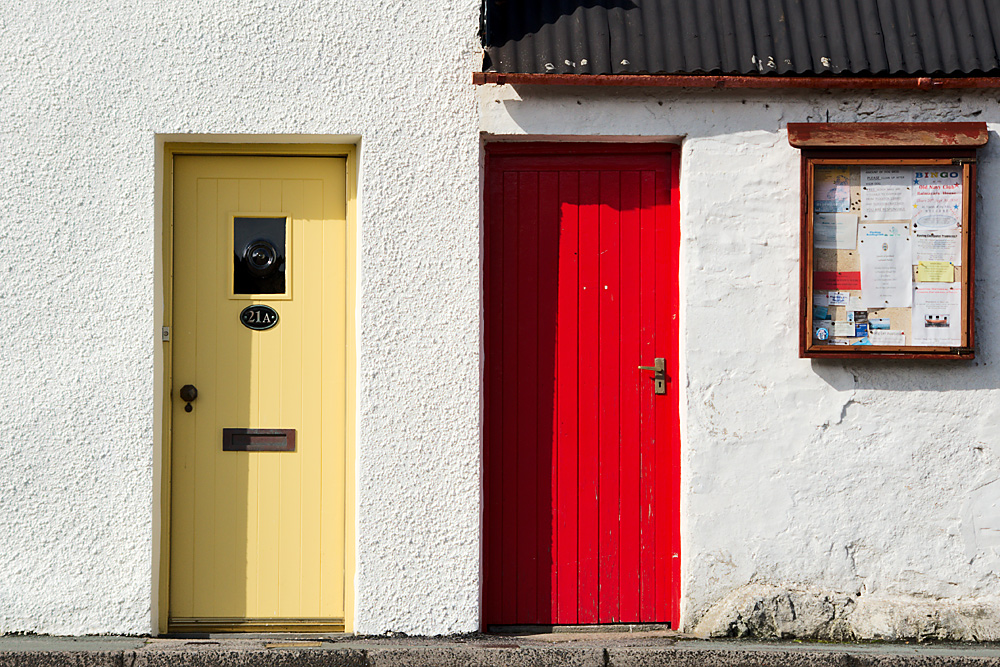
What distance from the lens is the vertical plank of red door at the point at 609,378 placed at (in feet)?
14.5

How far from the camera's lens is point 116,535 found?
13.7ft

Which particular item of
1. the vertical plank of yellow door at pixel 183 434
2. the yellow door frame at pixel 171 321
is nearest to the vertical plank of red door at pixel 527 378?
the yellow door frame at pixel 171 321

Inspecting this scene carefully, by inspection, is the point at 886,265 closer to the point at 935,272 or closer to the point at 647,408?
the point at 935,272

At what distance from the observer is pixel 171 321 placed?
14.2 feet

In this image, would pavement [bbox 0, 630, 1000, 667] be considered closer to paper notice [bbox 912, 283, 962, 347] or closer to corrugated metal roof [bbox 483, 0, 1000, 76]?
paper notice [bbox 912, 283, 962, 347]

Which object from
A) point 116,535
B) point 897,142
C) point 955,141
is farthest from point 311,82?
point 955,141

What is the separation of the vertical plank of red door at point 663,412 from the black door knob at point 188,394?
2.36 meters

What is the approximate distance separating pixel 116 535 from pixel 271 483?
0.76 m

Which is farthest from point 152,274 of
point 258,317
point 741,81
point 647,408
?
point 741,81

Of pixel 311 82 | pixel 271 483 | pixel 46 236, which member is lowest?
pixel 271 483

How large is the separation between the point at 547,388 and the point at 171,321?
76.6 inches

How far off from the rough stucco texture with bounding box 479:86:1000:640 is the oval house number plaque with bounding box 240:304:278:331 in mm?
1436

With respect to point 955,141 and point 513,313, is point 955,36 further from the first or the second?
point 513,313

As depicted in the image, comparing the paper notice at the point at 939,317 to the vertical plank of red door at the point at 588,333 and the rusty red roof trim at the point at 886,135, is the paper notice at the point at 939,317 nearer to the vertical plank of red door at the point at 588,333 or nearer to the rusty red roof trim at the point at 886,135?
the rusty red roof trim at the point at 886,135
